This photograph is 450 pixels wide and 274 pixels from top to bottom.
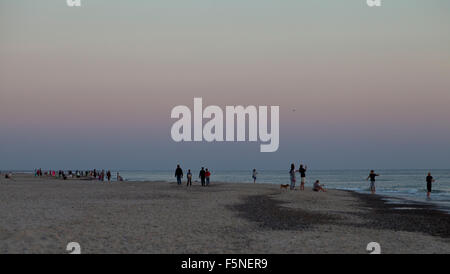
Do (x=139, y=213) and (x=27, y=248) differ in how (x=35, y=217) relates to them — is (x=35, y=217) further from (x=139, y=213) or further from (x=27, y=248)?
(x=27, y=248)

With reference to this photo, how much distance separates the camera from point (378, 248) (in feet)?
35.5

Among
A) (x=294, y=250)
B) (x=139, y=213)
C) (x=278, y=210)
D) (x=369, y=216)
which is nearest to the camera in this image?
(x=294, y=250)

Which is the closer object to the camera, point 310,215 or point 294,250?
point 294,250

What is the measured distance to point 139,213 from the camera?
17922 millimetres

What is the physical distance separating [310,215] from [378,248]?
7866 millimetres
